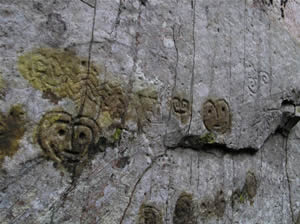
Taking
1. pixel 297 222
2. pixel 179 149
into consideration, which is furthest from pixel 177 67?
pixel 297 222

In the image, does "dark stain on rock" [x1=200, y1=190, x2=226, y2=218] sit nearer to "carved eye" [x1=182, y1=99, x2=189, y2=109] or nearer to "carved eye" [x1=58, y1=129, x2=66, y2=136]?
"carved eye" [x1=182, y1=99, x2=189, y2=109]

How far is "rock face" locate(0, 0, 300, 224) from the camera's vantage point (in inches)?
42.6

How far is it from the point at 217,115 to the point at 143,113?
471 mm

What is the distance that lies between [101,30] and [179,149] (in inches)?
26.2

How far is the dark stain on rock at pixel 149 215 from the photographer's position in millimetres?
1332

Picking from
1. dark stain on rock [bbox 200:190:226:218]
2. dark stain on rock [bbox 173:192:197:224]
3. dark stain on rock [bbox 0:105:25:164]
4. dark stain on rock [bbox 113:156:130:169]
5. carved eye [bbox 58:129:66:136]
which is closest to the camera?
dark stain on rock [bbox 0:105:25:164]

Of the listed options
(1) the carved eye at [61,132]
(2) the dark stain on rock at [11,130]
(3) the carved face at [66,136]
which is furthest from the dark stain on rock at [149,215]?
(2) the dark stain on rock at [11,130]

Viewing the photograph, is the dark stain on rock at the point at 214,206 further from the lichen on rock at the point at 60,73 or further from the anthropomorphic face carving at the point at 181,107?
the lichen on rock at the point at 60,73

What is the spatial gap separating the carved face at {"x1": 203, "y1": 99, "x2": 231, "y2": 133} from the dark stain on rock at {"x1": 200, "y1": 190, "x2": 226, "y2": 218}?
0.35 m

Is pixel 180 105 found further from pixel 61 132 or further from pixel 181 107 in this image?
pixel 61 132

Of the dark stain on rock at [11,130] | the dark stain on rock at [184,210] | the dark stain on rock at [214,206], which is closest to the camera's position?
the dark stain on rock at [11,130]

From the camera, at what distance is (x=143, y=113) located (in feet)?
4.53

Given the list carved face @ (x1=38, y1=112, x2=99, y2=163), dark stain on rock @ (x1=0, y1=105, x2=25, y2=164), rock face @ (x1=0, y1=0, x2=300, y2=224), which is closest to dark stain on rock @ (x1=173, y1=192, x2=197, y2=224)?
rock face @ (x1=0, y1=0, x2=300, y2=224)

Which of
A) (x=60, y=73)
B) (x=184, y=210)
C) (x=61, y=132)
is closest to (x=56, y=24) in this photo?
(x=60, y=73)
